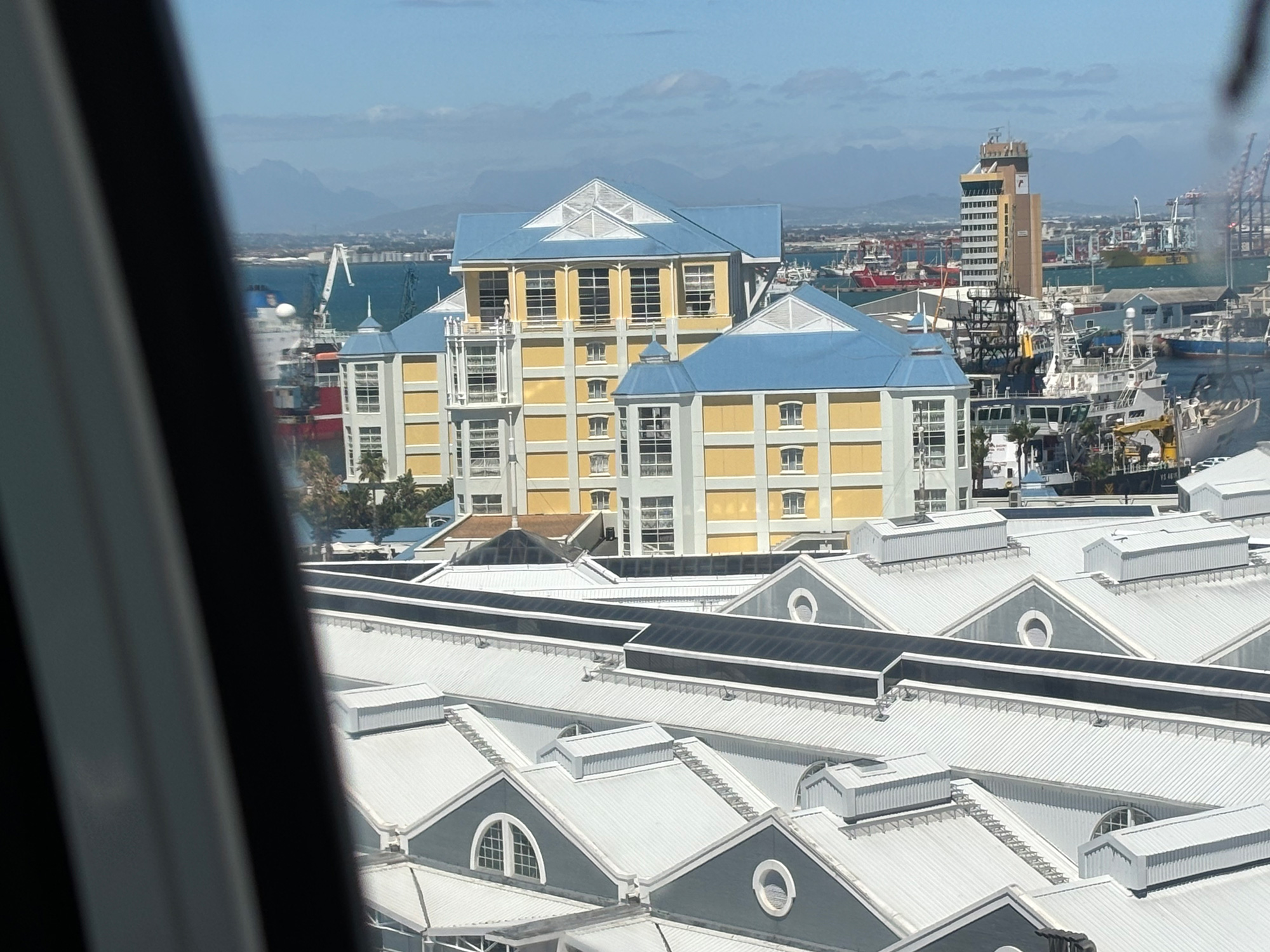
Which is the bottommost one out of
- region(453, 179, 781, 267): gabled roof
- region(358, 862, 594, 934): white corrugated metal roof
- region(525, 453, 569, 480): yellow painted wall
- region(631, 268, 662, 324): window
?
region(525, 453, 569, 480): yellow painted wall

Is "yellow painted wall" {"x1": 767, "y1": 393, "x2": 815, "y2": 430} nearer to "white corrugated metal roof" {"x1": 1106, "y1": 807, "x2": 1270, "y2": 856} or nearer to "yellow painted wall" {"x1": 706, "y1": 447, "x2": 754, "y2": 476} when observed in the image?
"yellow painted wall" {"x1": 706, "y1": 447, "x2": 754, "y2": 476}

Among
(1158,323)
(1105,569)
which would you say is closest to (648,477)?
(1105,569)

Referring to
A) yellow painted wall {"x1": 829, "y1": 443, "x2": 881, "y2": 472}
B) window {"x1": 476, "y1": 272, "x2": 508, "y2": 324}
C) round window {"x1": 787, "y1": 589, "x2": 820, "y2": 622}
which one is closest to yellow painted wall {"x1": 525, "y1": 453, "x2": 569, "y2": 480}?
window {"x1": 476, "y1": 272, "x2": 508, "y2": 324}

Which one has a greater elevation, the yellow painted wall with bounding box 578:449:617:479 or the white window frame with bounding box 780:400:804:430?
the white window frame with bounding box 780:400:804:430

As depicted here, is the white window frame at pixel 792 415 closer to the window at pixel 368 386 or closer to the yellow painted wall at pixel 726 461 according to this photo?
the yellow painted wall at pixel 726 461

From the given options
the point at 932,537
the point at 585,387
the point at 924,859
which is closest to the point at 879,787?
the point at 924,859

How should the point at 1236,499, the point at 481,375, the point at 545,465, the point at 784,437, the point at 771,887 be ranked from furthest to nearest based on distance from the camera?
the point at 545,465, the point at 481,375, the point at 784,437, the point at 1236,499, the point at 771,887

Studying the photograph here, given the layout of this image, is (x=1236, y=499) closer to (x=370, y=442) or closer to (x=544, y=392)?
(x=544, y=392)
